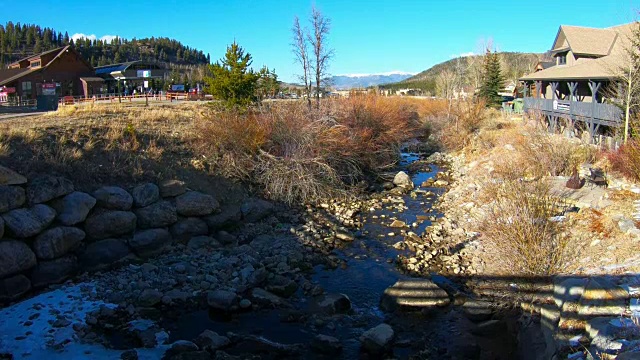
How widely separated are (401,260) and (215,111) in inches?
508

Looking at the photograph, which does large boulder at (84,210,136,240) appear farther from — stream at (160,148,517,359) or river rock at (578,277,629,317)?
river rock at (578,277,629,317)

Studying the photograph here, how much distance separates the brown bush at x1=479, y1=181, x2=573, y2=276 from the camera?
9398 millimetres

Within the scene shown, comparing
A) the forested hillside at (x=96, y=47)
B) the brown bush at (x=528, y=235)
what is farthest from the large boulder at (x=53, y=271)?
the forested hillside at (x=96, y=47)

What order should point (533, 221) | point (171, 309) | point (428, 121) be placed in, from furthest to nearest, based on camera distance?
point (428, 121)
point (171, 309)
point (533, 221)

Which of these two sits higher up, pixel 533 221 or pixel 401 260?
pixel 533 221

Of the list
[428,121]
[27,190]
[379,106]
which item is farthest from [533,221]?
[428,121]

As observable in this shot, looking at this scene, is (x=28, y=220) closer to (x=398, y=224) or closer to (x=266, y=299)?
(x=266, y=299)

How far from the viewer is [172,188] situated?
15.0 meters

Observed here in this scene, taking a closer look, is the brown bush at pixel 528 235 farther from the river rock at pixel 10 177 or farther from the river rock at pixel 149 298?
the river rock at pixel 10 177

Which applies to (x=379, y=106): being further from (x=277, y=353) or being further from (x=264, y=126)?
(x=277, y=353)

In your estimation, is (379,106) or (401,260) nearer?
(401,260)

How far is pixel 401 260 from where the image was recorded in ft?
41.8

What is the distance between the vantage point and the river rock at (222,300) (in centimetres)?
1018

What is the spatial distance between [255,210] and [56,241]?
6.47m
